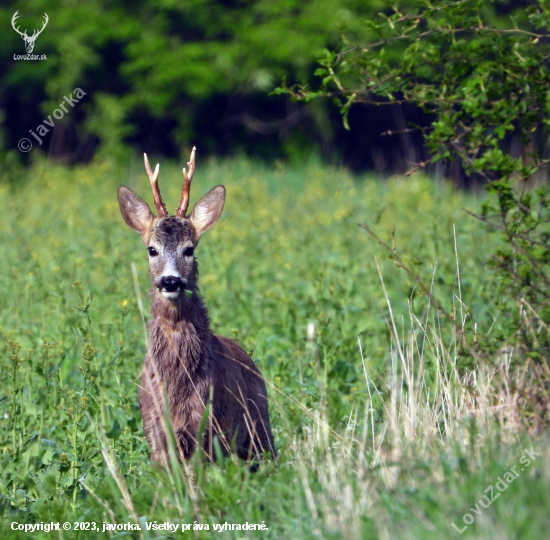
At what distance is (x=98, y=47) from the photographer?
19609mm

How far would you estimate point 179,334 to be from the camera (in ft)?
16.4

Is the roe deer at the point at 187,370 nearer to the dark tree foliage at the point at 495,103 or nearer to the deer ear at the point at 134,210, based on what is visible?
the deer ear at the point at 134,210

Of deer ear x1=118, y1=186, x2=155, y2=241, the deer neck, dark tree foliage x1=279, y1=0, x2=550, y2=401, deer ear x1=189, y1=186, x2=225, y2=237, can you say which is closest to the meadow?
the deer neck

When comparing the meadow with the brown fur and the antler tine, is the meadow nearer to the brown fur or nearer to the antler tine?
the brown fur

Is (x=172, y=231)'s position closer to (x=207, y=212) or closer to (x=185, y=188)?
(x=185, y=188)

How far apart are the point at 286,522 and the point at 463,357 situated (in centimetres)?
165

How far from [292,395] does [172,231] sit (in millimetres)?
1352

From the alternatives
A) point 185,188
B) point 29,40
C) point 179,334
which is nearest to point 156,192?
point 185,188

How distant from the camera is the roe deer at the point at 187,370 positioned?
4.71 m

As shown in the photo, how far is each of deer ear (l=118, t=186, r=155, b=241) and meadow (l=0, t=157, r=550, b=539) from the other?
446 millimetres

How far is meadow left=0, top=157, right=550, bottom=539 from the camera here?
362 cm

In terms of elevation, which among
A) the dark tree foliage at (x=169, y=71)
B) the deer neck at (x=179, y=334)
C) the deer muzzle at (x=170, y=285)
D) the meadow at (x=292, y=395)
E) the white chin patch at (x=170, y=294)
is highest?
the dark tree foliage at (x=169, y=71)

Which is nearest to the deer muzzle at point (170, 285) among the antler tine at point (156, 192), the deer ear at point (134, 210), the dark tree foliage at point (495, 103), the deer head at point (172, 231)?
the deer head at point (172, 231)

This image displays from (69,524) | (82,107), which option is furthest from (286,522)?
(82,107)
